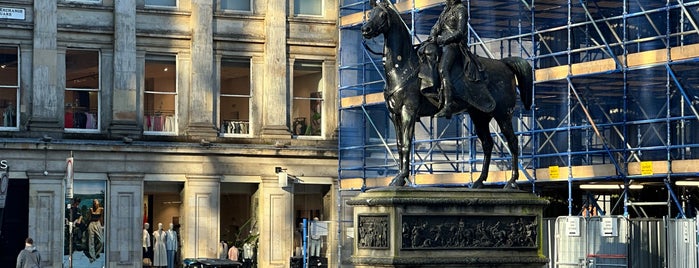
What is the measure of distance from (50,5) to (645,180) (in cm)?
1910

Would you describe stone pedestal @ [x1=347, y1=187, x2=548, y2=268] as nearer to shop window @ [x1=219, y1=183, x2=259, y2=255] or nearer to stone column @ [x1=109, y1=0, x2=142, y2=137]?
stone column @ [x1=109, y1=0, x2=142, y2=137]

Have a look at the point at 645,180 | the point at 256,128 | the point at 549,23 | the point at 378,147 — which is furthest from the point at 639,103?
the point at 256,128

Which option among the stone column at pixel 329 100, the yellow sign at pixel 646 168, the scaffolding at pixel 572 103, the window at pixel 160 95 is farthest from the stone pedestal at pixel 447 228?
the stone column at pixel 329 100

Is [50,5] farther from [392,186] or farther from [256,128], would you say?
[392,186]

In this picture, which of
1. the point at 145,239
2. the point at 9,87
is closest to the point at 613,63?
the point at 145,239

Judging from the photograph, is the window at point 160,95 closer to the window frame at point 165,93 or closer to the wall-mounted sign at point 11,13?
the window frame at point 165,93

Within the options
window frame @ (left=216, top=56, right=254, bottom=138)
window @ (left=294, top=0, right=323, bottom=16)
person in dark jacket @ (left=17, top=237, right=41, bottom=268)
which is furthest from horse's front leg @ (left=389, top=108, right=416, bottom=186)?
window @ (left=294, top=0, right=323, bottom=16)

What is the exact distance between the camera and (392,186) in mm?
22062

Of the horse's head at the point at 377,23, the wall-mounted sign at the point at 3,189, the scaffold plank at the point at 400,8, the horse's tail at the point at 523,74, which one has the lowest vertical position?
the wall-mounted sign at the point at 3,189

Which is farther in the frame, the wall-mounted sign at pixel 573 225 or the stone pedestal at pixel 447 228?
the wall-mounted sign at pixel 573 225

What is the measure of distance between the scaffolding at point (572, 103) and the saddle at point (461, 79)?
32.1 ft

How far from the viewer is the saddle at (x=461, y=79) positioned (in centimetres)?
2255

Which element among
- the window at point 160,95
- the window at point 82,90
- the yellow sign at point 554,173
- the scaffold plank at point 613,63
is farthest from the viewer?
the window at point 160,95

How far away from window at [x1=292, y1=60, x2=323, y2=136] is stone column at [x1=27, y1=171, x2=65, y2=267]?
8122 mm
